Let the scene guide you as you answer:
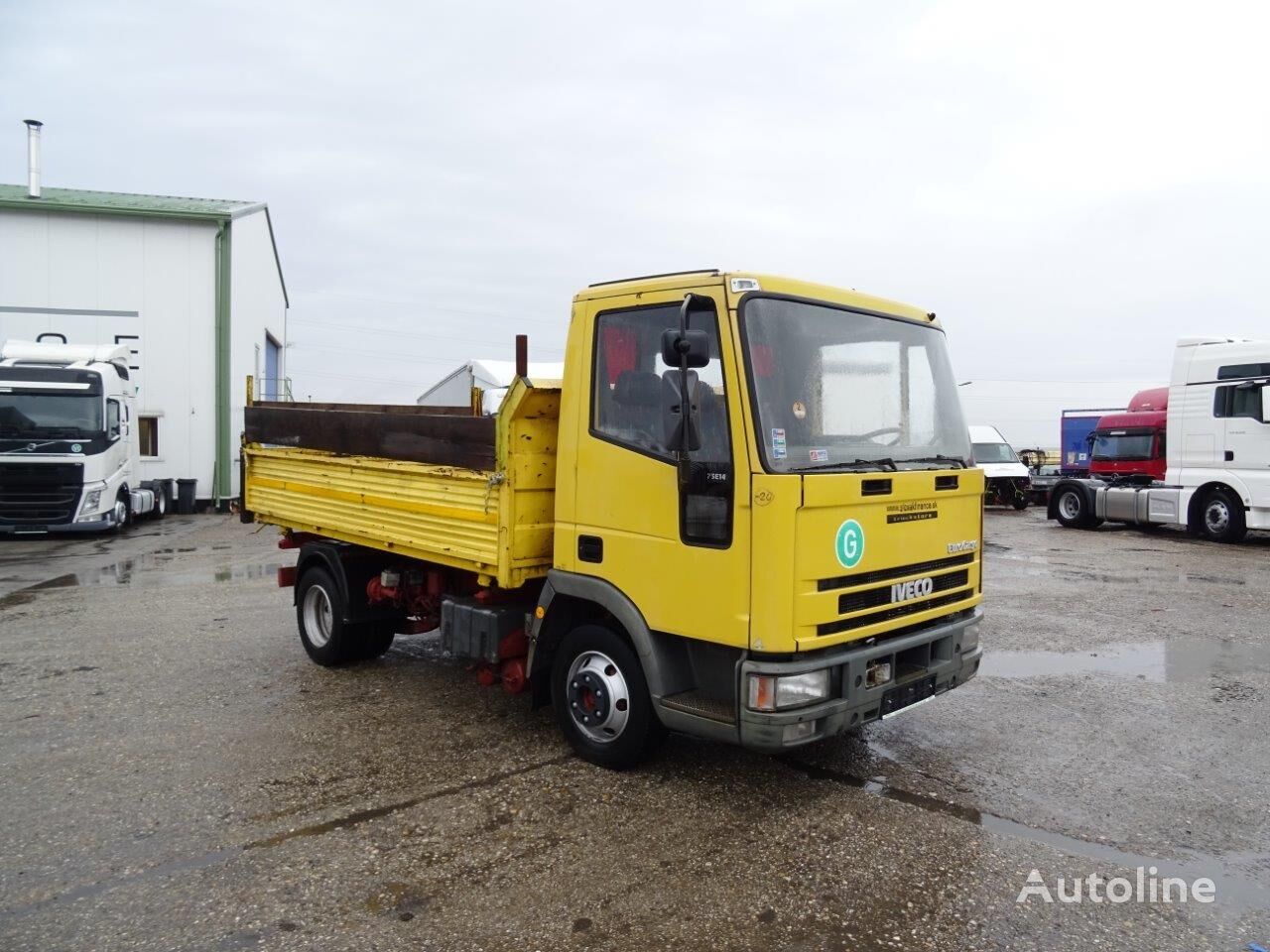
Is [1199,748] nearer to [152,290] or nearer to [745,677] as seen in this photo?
[745,677]

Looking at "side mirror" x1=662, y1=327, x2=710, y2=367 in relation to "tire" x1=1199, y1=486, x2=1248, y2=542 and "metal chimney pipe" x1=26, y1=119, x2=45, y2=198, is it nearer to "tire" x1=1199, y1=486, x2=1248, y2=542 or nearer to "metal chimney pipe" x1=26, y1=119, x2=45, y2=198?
"tire" x1=1199, y1=486, x2=1248, y2=542

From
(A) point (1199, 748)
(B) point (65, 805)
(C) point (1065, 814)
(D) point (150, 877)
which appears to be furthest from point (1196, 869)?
(B) point (65, 805)

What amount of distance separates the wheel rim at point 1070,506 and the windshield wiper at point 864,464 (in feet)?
56.5

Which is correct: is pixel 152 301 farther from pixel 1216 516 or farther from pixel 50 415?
pixel 1216 516

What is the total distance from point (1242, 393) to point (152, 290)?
79.8 feet

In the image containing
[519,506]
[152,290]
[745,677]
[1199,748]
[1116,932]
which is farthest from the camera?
[152,290]

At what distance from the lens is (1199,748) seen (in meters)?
5.18

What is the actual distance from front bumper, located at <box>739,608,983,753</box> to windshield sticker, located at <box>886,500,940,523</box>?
60 cm

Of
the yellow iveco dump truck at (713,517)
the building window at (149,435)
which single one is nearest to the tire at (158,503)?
the building window at (149,435)

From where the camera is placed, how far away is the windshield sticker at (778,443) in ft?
12.7

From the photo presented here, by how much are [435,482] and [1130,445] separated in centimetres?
1874

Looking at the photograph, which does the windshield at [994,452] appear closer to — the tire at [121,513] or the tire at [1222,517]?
the tire at [1222,517]

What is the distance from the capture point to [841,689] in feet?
13.2

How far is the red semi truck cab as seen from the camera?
19.0 metres
